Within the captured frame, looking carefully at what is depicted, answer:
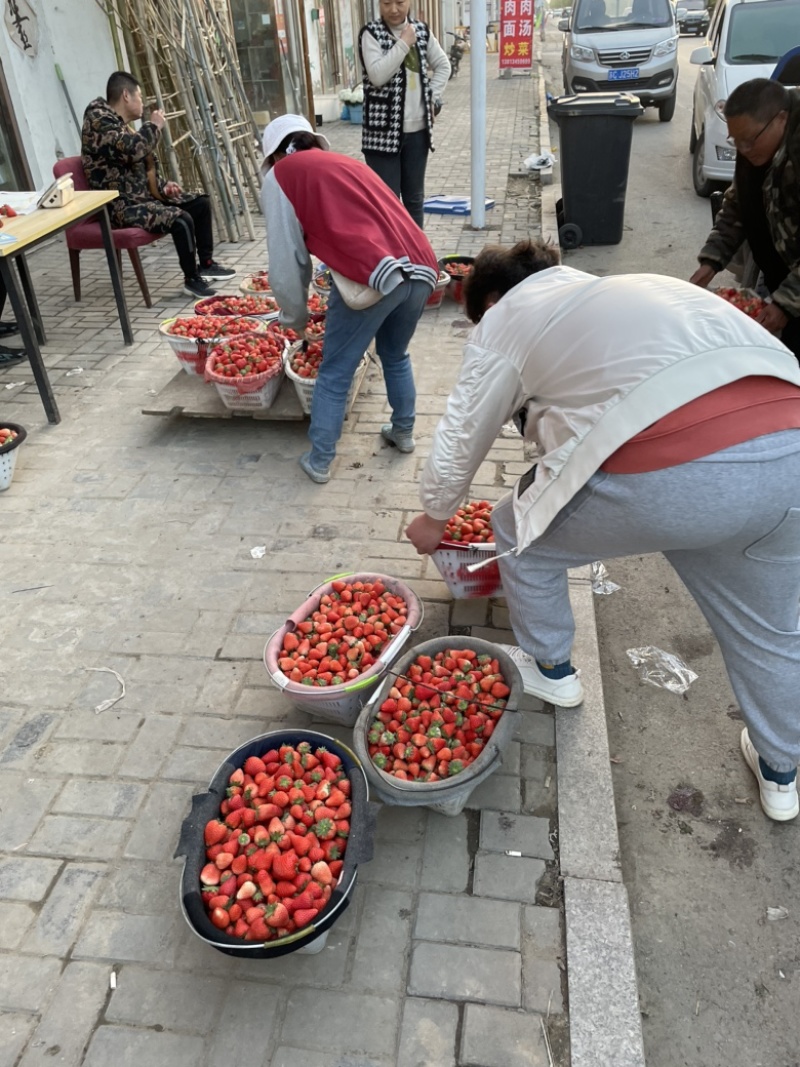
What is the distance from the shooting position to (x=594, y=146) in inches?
304

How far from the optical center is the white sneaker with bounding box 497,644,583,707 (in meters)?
2.93

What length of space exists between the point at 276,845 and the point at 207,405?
3304mm

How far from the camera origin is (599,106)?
7.58 metres

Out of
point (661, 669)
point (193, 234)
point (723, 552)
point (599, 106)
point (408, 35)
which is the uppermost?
point (408, 35)

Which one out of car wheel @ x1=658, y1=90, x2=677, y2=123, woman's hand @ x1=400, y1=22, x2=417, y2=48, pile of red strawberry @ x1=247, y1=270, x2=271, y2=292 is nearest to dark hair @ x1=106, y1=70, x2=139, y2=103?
pile of red strawberry @ x1=247, y1=270, x2=271, y2=292

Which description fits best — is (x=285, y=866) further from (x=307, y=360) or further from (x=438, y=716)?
(x=307, y=360)

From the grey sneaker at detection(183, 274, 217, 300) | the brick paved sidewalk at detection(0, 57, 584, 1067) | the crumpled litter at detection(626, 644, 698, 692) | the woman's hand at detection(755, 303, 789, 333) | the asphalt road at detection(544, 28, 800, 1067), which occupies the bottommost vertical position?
the crumpled litter at detection(626, 644, 698, 692)

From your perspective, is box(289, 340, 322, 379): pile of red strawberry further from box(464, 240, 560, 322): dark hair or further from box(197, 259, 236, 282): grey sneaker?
box(197, 259, 236, 282): grey sneaker

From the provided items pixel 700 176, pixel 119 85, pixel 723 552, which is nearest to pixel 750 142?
pixel 723 552

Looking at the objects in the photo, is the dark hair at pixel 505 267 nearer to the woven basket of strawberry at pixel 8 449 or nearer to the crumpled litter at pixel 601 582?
the crumpled litter at pixel 601 582

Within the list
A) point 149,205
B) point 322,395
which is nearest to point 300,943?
point 322,395

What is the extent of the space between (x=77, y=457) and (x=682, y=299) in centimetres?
379

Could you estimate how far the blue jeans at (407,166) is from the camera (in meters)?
6.90

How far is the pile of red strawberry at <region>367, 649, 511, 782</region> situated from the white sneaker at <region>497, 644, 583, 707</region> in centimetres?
24
